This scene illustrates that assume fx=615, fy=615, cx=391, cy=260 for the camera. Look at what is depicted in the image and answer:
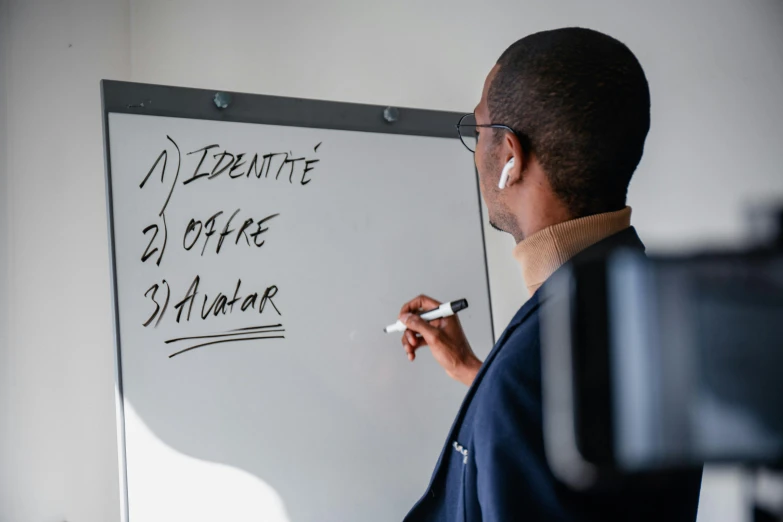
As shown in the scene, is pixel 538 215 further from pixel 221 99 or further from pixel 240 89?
pixel 240 89

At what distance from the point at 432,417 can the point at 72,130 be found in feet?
3.09

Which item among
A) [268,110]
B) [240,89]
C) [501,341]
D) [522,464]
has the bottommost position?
[522,464]

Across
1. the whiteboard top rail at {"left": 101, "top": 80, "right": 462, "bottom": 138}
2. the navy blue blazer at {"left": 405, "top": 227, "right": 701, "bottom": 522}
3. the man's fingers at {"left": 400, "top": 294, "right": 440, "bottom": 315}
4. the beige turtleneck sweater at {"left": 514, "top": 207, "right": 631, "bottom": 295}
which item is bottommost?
the navy blue blazer at {"left": 405, "top": 227, "right": 701, "bottom": 522}

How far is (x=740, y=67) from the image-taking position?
134 centimetres

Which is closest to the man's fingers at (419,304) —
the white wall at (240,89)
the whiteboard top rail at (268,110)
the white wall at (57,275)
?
the whiteboard top rail at (268,110)

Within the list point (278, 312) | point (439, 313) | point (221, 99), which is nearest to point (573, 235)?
point (439, 313)

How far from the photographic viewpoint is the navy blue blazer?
21.0 inches

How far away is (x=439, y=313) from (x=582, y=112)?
0.46 metres

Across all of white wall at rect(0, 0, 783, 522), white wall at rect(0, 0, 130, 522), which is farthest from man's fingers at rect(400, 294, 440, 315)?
white wall at rect(0, 0, 130, 522)

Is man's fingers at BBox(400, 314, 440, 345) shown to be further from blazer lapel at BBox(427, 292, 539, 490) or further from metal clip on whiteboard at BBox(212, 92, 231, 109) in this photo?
metal clip on whiteboard at BBox(212, 92, 231, 109)

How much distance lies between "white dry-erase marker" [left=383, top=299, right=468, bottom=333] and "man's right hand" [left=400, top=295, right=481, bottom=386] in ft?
0.03

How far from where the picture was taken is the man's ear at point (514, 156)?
71 centimetres

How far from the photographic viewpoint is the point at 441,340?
107cm

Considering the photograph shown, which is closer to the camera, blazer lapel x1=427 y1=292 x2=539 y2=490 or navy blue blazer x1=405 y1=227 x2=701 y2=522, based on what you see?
navy blue blazer x1=405 y1=227 x2=701 y2=522
